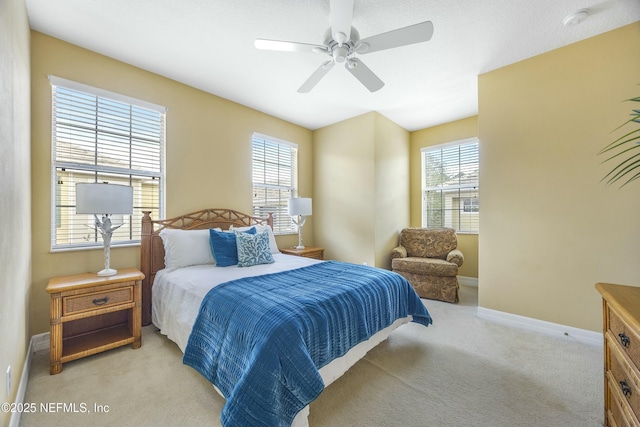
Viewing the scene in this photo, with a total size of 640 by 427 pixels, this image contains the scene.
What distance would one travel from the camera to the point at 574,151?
2.57 metres

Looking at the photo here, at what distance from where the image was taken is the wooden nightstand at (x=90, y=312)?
201 centimetres

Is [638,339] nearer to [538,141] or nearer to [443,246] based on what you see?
[538,141]

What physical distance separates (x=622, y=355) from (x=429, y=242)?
3177mm

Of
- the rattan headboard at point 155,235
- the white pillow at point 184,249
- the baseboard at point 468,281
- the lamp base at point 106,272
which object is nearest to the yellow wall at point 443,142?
the baseboard at point 468,281

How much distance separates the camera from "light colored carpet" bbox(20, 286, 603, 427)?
1574 mm

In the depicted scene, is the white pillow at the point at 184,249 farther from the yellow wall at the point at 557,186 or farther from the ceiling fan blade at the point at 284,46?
the yellow wall at the point at 557,186

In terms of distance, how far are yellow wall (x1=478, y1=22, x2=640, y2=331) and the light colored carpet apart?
579 mm

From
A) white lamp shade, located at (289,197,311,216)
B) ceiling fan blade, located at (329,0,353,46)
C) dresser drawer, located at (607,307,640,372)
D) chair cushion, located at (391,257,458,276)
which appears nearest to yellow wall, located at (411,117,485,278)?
chair cushion, located at (391,257,458,276)

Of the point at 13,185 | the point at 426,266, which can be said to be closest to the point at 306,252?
the point at 426,266

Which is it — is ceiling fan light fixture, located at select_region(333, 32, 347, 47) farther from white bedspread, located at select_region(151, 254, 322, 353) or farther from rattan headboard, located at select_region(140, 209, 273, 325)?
rattan headboard, located at select_region(140, 209, 273, 325)

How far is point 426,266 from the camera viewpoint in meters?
3.72

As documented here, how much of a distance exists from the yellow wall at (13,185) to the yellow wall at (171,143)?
30cm

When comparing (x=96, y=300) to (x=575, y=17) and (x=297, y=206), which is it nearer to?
(x=297, y=206)

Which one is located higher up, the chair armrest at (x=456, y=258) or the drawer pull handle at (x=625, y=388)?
the chair armrest at (x=456, y=258)
